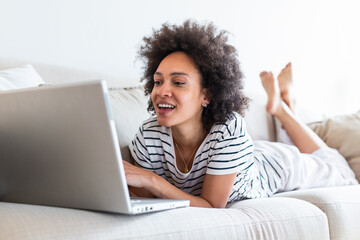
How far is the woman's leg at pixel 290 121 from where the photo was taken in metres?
2.27

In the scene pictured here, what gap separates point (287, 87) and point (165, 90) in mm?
1192

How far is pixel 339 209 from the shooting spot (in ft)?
4.87

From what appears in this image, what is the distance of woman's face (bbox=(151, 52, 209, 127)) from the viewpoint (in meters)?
1.48

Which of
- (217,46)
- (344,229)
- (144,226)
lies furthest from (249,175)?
(144,226)

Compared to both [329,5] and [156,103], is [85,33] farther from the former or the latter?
[329,5]

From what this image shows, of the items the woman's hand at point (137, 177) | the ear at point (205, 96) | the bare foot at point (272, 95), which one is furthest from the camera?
the bare foot at point (272, 95)

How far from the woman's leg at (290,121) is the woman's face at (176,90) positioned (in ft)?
2.89

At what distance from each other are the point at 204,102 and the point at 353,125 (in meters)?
1.06

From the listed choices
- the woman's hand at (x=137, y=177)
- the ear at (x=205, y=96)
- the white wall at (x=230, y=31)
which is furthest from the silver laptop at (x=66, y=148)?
the white wall at (x=230, y=31)

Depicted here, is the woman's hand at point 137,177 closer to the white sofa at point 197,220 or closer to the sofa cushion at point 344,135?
the white sofa at point 197,220

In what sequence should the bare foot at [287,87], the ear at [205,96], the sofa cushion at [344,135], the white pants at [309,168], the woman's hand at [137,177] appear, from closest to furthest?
the woman's hand at [137,177], the ear at [205,96], the white pants at [309,168], the sofa cushion at [344,135], the bare foot at [287,87]

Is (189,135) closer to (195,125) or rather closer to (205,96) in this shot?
(195,125)

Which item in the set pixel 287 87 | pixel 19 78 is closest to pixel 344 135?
pixel 287 87

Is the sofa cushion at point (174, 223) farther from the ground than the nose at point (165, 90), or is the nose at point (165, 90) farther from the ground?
the nose at point (165, 90)
